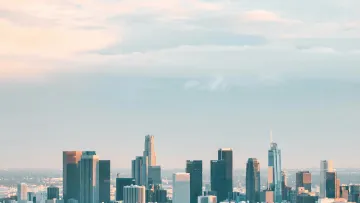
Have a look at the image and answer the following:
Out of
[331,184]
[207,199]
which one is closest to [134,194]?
[207,199]

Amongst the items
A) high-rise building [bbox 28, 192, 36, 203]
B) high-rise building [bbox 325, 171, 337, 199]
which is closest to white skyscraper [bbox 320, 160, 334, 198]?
high-rise building [bbox 325, 171, 337, 199]

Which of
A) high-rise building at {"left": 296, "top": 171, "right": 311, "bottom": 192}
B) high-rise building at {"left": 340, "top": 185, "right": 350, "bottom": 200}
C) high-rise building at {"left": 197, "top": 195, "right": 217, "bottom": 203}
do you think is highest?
high-rise building at {"left": 296, "top": 171, "right": 311, "bottom": 192}

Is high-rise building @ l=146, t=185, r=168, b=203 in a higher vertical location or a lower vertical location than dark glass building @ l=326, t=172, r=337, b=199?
lower

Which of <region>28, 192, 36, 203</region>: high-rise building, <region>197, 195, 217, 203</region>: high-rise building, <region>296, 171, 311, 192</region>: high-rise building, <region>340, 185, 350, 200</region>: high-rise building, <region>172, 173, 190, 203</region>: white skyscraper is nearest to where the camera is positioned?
<region>28, 192, 36, 203</region>: high-rise building

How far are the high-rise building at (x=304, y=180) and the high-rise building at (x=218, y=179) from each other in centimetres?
779

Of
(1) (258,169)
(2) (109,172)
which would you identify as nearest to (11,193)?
(2) (109,172)

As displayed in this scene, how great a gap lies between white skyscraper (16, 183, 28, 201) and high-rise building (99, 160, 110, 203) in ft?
25.5

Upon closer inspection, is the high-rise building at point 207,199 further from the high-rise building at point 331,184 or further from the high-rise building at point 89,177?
the high-rise building at point 331,184

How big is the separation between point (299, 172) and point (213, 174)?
9.31m

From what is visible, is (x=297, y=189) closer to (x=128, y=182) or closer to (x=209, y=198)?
(x=209, y=198)

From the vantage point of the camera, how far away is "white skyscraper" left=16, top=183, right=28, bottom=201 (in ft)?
351

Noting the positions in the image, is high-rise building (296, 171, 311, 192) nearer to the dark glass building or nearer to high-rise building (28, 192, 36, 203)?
the dark glass building

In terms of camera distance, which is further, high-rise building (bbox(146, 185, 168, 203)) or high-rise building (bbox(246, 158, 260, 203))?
high-rise building (bbox(246, 158, 260, 203))

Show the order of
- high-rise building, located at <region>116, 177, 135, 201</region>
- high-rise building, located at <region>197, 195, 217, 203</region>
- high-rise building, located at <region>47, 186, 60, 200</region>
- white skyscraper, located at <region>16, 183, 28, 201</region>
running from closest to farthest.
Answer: white skyscraper, located at <region>16, 183, 28, 201</region>
high-rise building, located at <region>47, 186, 60, 200</region>
high-rise building, located at <region>197, 195, 217, 203</region>
high-rise building, located at <region>116, 177, 135, 201</region>
